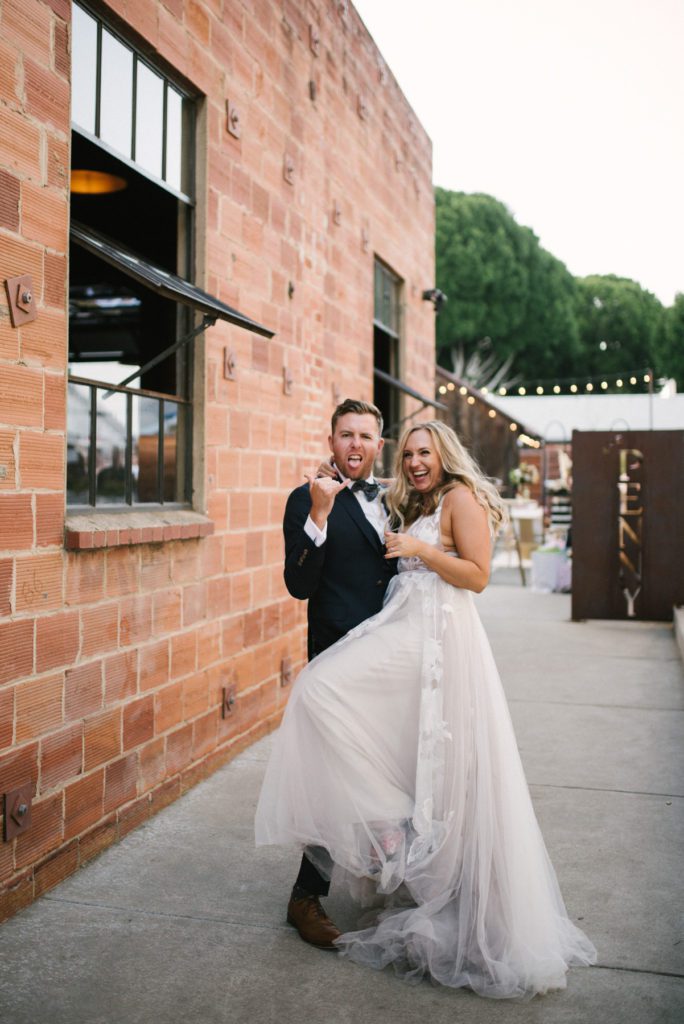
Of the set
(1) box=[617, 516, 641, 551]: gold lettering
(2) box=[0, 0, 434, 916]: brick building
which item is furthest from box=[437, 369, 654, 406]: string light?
(2) box=[0, 0, 434, 916]: brick building

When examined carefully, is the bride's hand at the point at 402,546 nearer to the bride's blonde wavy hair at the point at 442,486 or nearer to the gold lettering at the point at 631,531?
the bride's blonde wavy hair at the point at 442,486

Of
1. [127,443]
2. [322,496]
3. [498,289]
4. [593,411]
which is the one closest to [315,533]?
[322,496]

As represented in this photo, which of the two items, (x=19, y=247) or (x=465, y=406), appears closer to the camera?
(x=19, y=247)

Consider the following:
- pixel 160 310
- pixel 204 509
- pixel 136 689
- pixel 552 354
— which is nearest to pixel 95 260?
pixel 160 310

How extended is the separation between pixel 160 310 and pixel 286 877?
11.3 feet

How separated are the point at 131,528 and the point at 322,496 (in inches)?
55.0

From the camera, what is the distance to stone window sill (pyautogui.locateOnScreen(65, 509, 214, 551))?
13.3 feet

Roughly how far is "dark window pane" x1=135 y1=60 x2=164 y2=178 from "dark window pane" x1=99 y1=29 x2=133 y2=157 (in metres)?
0.10

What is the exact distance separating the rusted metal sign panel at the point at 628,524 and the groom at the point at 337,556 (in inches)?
311

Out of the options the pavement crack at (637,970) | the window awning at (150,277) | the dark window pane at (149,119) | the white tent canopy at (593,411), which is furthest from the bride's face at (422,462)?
the white tent canopy at (593,411)

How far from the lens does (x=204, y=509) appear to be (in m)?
5.52

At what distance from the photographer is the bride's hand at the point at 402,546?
342cm

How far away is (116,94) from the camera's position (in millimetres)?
4746

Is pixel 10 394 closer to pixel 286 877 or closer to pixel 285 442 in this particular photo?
pixel 286 877
